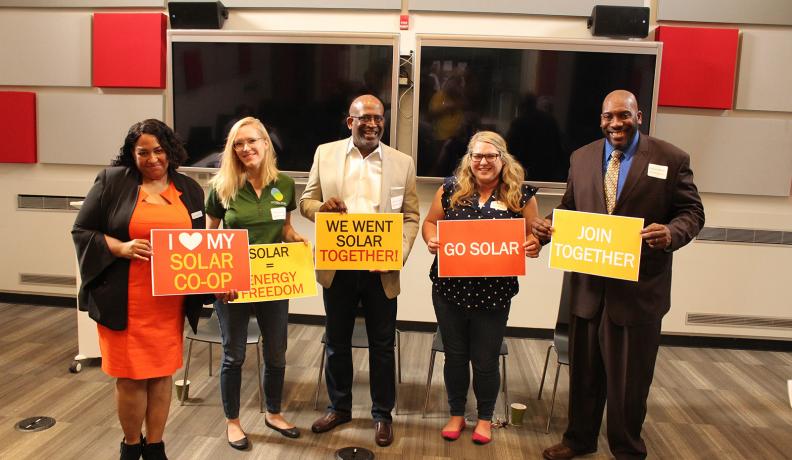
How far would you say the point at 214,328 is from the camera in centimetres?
343

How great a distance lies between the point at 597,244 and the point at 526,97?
83.6 inches

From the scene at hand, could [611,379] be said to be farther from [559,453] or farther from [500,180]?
[500,180]

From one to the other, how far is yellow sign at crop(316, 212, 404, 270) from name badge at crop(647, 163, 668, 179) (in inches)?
44.0

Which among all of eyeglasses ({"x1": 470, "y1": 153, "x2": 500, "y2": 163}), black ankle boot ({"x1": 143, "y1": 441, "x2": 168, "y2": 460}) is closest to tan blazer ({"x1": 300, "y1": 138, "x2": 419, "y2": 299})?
eyeglasses ({"x1": 470, "y1": 153, "x2": 500, "y2": 163})

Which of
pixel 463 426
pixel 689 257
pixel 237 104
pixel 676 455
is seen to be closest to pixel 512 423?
pixel 463 426

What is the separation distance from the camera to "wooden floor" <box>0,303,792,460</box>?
3.00 m

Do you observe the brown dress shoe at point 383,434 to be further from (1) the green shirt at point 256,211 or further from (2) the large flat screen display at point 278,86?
(2) the large flat screen display at point 278,86

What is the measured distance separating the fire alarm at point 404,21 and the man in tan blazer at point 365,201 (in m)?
1.97

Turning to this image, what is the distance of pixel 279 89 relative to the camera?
454cm

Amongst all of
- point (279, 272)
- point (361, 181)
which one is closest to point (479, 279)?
point (361, 181)

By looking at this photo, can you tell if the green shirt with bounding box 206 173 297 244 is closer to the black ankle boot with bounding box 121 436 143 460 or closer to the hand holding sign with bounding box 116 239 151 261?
the hand holding sign with bounding box 116 239 151 261

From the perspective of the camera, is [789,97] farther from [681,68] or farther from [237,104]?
[237,104]

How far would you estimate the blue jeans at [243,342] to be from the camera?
9.14 feet

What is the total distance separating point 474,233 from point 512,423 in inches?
49.8
